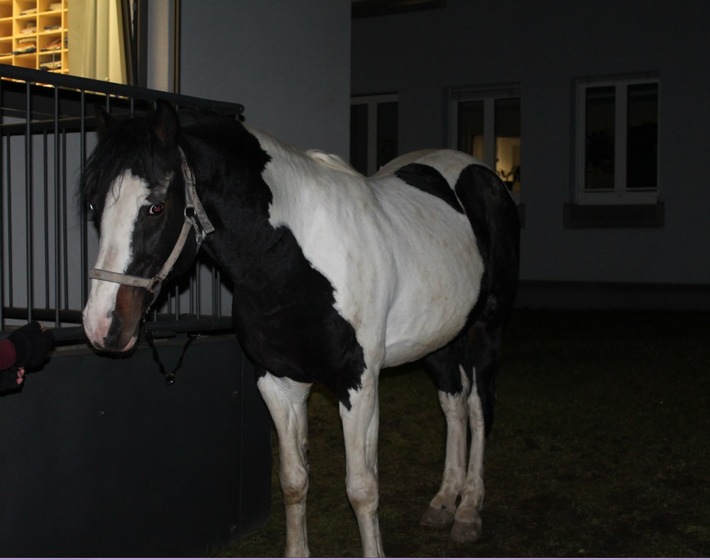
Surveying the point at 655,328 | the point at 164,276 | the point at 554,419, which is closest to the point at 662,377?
the point at 554,419

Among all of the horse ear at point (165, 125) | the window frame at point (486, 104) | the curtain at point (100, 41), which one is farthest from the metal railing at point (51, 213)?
the window frame at point (486, 104)

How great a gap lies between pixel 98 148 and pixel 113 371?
40.0 inches

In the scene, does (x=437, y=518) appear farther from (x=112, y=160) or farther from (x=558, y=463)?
(x=112, y=160)

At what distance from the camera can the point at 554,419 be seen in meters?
6.44

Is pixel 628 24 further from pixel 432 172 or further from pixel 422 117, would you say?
pixel 432 172

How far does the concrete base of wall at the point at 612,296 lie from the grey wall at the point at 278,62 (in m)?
7.38

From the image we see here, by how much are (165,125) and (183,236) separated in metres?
0.37

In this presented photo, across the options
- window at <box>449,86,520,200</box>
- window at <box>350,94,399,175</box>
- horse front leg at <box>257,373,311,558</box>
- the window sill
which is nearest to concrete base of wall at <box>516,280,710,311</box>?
the window sill

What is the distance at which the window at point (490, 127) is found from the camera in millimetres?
15148

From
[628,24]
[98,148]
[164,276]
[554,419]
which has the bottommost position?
[554,419]

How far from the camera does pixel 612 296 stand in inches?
529

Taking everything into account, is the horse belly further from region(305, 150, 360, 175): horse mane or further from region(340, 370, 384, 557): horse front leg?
region(305, 150, 360, 175): horse mane

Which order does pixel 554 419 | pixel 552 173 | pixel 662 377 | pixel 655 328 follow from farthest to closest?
pixel 552 173, pixel 655 328, pixel 662 377, pixel 554 419

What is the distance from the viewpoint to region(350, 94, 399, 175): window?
1625 centimetres
